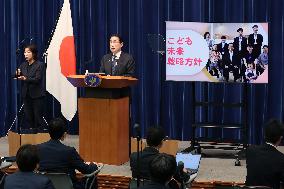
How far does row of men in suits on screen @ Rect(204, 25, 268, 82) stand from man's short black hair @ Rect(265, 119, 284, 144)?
244 cm

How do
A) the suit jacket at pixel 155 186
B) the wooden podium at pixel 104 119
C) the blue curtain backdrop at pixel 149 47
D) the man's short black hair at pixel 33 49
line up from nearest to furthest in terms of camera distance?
the suit jacket at pixel 155 186, the wooden podium at pixel 104 119, the man's short black hair at pixel 33 49, the blue curtain backdrop at pixel 149 47

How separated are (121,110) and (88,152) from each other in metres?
0.61

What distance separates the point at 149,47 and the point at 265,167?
4053mm

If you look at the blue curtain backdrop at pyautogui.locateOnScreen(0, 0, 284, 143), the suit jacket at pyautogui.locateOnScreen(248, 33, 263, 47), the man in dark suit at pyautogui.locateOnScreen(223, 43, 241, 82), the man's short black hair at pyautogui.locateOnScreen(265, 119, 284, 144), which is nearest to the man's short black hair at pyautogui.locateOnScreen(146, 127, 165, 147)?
the man's short black hair at pyautogui.locateOnScreen(265, 119, 284, 144)

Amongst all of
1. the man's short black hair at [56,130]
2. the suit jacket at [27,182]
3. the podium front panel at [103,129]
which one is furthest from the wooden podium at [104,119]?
the suit jacket at [27,182]

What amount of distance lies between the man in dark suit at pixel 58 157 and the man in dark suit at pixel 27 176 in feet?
1.88

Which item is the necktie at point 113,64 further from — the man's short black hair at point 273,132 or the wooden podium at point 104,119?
the man's short black hair at point 273,132

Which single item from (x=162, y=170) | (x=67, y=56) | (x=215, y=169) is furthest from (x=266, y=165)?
(x=67, y=56)

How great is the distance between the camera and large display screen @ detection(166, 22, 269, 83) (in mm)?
6184

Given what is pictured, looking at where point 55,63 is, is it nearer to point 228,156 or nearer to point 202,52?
point 202,52

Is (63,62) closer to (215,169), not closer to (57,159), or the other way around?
(215,169)

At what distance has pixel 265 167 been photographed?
142 inches

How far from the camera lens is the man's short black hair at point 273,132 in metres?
3.75

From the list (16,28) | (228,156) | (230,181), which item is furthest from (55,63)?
(230,181)
